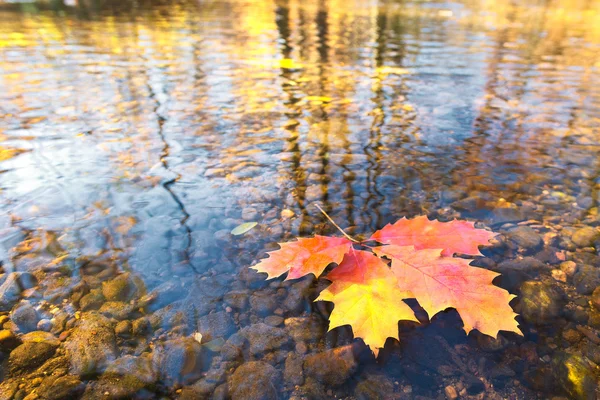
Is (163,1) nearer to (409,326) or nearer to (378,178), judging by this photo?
(378,178)

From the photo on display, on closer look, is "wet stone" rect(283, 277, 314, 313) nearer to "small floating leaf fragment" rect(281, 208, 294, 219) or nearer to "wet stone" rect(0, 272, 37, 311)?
"small floating leaf fragment" rect(281, 208, 294, 219)

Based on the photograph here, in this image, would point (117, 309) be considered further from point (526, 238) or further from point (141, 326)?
point (526, 238)

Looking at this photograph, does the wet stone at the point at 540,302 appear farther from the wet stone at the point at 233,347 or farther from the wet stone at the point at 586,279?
the wet stone at the point at 233,347

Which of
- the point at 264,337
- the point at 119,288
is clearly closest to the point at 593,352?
the point at 264,337

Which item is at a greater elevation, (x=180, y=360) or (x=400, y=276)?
(x=400, y=276)

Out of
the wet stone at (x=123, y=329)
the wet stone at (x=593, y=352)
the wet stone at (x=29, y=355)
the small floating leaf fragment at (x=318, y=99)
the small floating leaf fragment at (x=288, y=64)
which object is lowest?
the wet stone at (x=593, y=352)

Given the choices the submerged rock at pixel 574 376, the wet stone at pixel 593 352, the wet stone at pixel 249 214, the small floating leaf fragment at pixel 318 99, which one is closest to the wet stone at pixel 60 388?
the wet stone at pixel 249 214

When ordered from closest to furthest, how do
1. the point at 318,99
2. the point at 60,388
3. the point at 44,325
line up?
the point at 60,388 < the point at 44,325 < the point at 318,99
